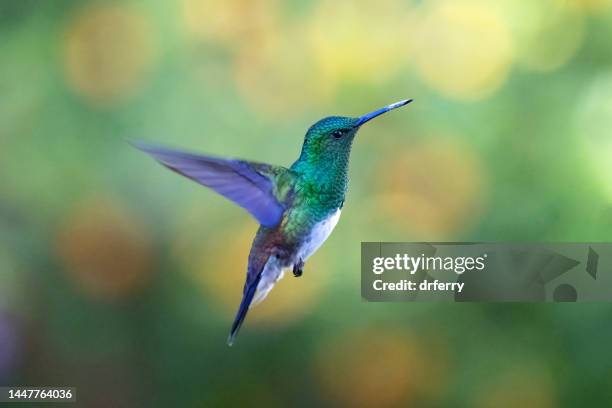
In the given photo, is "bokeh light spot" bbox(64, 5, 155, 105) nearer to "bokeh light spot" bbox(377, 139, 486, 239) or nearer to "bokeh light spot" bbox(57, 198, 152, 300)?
"bokeh light spot" bbox(57, 198, 152, 300)

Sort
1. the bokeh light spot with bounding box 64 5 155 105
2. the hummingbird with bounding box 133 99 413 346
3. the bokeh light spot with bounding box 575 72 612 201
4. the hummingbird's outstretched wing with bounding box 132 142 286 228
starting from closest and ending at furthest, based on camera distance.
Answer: the hummingbird's outstretched wing with bounding box 132 142 286 228 < the hummingbird with bounding box 133 99 413 346 < the bokeh light spot with bounding box 575 72 612 201 < the bokeh light spot with bounding box 64 5 155 105

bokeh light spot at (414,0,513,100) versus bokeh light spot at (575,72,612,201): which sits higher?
bokeh light spot at (414,0,513,100)

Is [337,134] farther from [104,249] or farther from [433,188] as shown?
[104,249]

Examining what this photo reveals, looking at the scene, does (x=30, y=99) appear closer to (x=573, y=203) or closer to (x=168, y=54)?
(x=168, y=54)

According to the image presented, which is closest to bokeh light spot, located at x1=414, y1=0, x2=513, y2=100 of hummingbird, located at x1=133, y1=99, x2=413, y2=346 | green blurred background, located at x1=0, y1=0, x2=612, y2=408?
green blurred background, located at x1=0, y1=0, x2=612, y2=408

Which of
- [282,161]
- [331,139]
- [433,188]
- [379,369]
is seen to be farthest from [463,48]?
[331,139]
